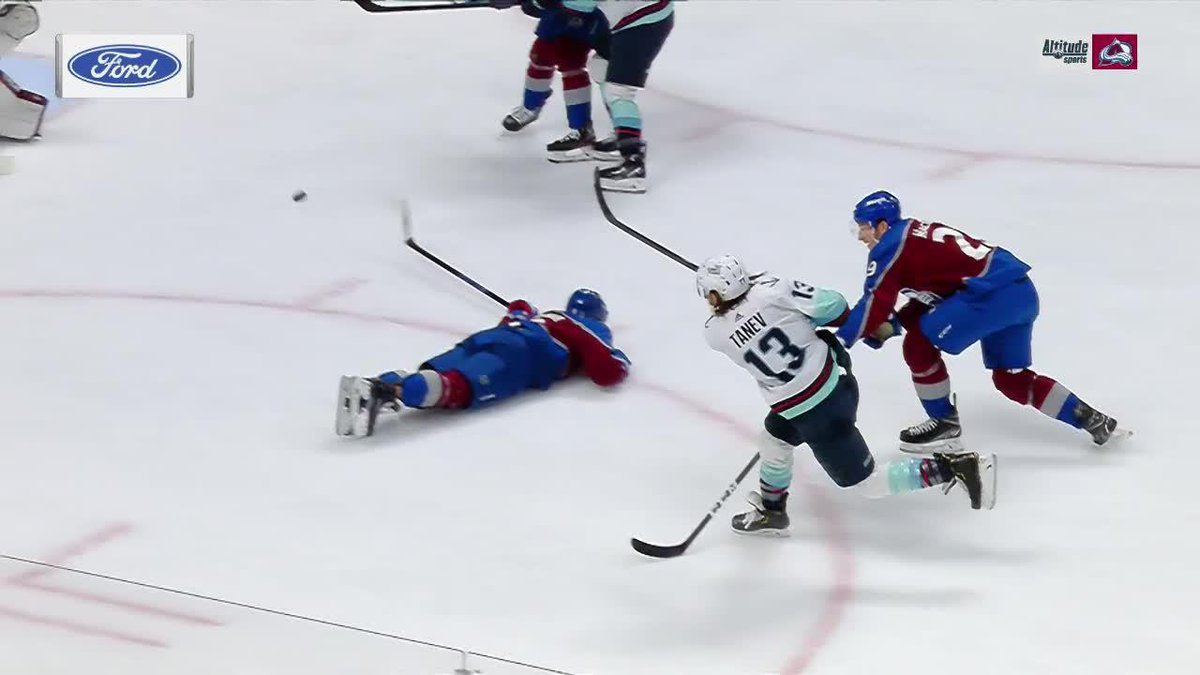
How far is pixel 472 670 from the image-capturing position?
280 centimetres

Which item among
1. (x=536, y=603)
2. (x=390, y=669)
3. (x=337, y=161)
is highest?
(x=390, y=669)

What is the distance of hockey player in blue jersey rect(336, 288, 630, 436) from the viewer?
4.50m

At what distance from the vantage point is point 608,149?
20.9ft

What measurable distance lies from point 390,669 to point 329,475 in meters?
1.53

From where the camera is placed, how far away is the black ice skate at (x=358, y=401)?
4480 millimetres

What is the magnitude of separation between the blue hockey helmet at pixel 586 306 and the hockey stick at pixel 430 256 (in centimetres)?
46

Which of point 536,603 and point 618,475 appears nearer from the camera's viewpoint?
point 536,603

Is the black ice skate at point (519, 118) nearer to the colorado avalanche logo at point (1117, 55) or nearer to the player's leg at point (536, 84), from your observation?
the player's leg at point (536, 84)

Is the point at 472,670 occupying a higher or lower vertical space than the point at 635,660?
higher

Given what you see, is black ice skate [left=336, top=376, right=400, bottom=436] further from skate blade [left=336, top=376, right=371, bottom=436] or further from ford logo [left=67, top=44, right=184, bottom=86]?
ford logo [left=67, top=44, right=184, bottom=86]

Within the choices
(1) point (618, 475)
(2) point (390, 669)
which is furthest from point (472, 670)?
(1) point (618, 475)

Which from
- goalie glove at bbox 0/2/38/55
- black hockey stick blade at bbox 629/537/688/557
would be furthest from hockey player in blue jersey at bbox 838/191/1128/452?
goalie glove at bbox 0/2/38/55

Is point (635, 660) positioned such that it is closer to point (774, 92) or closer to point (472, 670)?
point (472, 670)

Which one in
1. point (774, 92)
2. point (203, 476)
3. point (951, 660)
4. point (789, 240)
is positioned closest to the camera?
point (951, 660)
